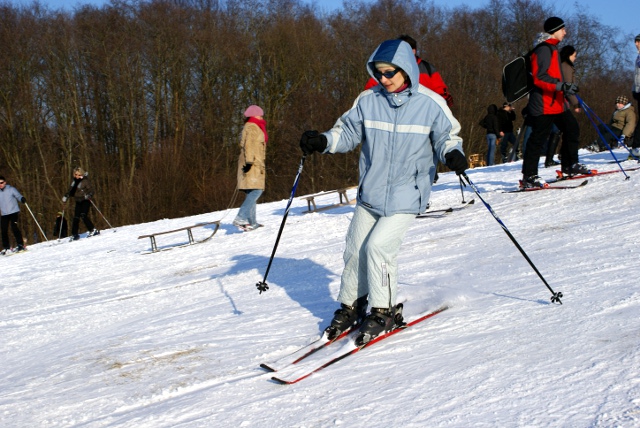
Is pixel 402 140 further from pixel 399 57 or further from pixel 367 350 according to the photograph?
pixel 367 350

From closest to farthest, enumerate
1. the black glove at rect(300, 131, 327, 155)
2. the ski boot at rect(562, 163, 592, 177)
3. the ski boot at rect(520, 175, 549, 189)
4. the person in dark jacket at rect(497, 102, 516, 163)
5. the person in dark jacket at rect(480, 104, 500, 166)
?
the black glove at rect(300, 131, 327, 155) → the ski boot at rect(520, 175, 549, 189) → the ski boot at rect(562, 163, 592, 177) → the person in dark jacket at rect(480, 104, 500, 166) → the person in dark jacket at rect(497, 102, 516, 163)

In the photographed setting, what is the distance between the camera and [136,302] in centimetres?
692

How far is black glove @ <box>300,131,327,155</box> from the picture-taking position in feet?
13.9

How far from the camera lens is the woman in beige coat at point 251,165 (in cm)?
1018

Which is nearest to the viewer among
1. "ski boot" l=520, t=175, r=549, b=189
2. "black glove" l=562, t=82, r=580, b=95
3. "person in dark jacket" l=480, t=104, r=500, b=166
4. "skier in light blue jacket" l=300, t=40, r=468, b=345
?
"skier in light blue jacket" l=300, t=40, r=468, b=345

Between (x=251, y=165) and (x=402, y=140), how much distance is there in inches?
245

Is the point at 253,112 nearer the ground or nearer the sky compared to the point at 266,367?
nearer the sky

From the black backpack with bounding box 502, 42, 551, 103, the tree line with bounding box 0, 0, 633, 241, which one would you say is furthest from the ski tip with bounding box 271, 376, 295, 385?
the tree line with bounding box 0, 0, 633, 241

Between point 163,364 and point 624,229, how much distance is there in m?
4.12

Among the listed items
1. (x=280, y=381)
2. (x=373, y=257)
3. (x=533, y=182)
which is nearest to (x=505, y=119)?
(x=533, y=182)

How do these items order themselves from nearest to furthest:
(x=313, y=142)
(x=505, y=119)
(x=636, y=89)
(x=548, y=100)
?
1. (x=313, y=142)
2. (x=548, y=100)
3. (x=636, y=89)
4. (x=505, y=119)

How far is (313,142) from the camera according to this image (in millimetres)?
4246

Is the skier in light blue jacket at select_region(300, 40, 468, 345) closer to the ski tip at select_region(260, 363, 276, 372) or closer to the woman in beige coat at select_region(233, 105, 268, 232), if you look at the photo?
the ski tip at select_region(260, 363, 276, 372)

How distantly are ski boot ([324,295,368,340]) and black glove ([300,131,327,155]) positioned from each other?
930 mm
